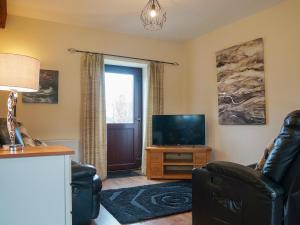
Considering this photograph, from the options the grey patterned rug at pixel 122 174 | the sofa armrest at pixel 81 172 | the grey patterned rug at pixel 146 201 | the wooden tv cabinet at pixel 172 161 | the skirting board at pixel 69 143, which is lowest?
the grey patterned rug at pixel 146 201

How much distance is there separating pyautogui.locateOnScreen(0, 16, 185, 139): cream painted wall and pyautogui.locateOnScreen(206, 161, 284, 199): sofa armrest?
114 inches

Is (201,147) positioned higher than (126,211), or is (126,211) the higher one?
(201,147)

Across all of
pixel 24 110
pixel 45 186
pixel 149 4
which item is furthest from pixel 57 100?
pixel 45 186

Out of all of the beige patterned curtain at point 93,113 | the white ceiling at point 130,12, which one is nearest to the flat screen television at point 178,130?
the beige patterned curtain at point 93,113

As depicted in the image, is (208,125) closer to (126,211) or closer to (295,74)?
(295,74)

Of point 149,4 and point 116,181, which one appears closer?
point 149,4

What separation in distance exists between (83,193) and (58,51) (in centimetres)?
266

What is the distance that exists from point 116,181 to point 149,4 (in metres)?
2.85

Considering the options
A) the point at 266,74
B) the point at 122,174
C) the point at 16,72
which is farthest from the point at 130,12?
the point at 122,174

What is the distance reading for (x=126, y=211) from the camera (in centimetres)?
284

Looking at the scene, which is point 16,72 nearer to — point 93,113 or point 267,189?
point 267,189

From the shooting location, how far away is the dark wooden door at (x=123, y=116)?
4938 millimetres

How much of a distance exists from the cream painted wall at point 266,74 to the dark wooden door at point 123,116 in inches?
46.8

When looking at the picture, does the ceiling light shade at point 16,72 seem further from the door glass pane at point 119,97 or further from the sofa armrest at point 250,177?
the door glass pane at point 119,97
